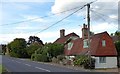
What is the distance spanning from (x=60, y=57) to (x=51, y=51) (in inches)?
301

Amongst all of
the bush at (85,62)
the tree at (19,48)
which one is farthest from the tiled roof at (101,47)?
the tree at (19,48)

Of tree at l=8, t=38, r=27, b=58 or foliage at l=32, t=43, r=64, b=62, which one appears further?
tree at l=8, t=38, r=27, b=58

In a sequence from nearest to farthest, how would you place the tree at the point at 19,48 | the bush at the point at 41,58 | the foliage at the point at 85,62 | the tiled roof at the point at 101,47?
the foliage at the point at 85,62
the tiled roof at the point at 101,47
the bush at the point at 41,58
the tree at the point at 19,48

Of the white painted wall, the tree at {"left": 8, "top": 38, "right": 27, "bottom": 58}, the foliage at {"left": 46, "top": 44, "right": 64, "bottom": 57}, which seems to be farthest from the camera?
the tree at {"left": 8, "top": 38, "right": 27, "bottom": 58}

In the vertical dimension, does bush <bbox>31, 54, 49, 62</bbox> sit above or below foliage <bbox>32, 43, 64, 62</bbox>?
below

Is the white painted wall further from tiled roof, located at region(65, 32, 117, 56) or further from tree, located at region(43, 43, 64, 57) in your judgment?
tree, located at region(43, 43, 64, 57)

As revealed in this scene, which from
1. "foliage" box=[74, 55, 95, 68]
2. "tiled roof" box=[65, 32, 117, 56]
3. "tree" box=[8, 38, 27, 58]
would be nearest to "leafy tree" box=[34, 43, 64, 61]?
"tiled roof" box=[65, 32, 117, 56]

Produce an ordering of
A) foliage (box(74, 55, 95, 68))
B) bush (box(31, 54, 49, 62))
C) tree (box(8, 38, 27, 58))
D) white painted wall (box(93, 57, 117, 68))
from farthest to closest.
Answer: tree (box(8, 38, 27, 58)), bush (box(31, 54, 49, 62)), white painted wall (box(93, 57, 117, 68)), foliage (box(74, 55, 95, 68))

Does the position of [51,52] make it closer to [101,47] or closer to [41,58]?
[41,58]

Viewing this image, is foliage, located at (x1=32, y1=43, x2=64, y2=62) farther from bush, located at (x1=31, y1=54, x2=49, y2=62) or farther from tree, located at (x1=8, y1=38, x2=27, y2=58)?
tree, located at (x1=8, y1=38, x2=27, y2=58)

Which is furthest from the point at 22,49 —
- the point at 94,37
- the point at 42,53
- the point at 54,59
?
the point at 94,37

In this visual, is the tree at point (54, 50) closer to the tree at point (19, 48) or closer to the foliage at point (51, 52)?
the foliage at point (51, 52)

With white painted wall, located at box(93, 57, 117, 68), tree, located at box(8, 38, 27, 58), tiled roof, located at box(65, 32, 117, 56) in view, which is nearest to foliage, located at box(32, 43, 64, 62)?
tiled roof, located at box(65, 32, 117, 56)

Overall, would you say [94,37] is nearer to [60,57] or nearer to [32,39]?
[60,57]
